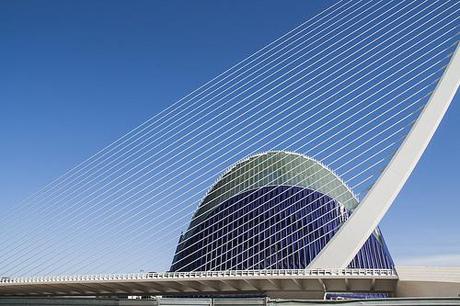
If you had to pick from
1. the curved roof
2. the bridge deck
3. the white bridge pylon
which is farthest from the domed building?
the white bridge pylon

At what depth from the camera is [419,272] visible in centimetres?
3625

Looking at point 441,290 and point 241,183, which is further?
point 241,183

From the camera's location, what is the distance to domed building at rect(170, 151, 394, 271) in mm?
66250

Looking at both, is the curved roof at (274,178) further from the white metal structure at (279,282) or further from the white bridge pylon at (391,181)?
the white bridge pylon at (391,181)

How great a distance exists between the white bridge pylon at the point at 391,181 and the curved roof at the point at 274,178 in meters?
40.8

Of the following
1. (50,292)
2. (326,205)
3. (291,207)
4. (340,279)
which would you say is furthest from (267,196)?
(340,279)

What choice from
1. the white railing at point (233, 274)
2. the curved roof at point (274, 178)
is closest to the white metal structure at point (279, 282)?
the white railing at point (233, 274)

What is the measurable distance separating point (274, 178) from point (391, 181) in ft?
148

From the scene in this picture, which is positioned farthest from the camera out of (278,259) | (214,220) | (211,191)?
(211,191)

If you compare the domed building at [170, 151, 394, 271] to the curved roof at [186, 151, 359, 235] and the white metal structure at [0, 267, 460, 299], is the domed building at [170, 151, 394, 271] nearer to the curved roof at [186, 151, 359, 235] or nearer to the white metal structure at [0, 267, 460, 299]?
the curved roof at [186, 151, 359, 235]

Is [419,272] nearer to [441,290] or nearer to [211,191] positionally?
[441,290]

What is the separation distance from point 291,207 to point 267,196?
165 inches

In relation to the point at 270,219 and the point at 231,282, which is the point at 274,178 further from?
the point at 231,282

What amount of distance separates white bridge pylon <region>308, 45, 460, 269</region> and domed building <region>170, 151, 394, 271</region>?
27.1 meters
